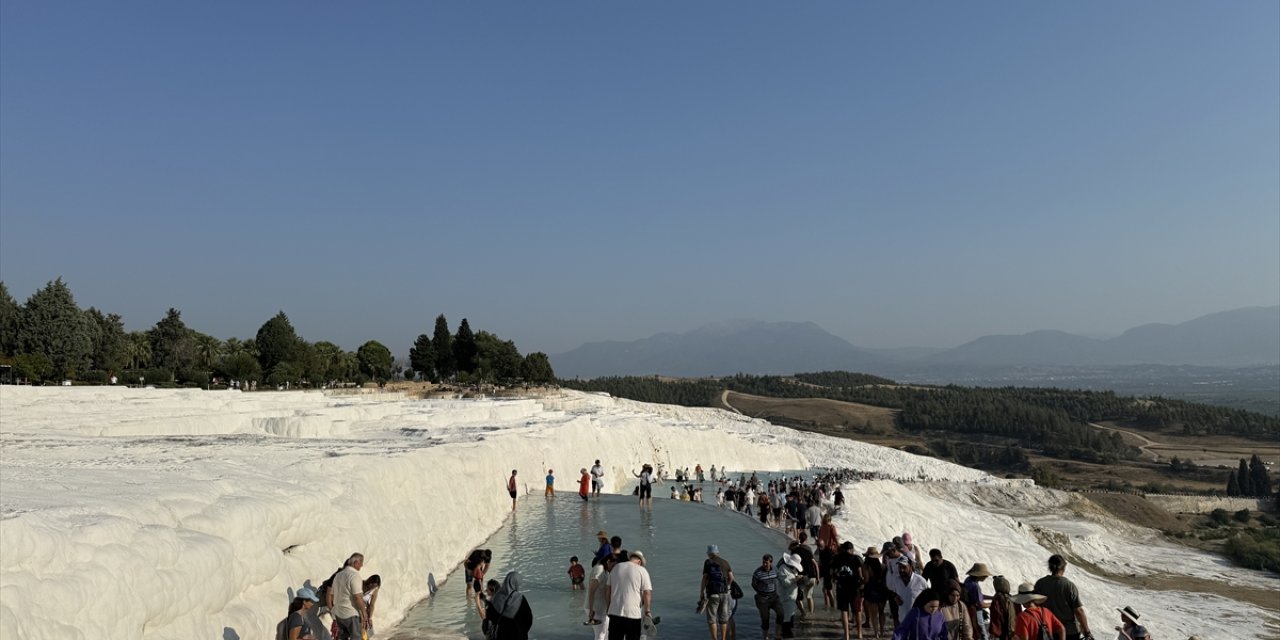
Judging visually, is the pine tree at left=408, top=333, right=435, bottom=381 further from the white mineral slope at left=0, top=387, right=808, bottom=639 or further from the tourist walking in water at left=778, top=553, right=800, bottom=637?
the tourist walking in water at left=778, top=553, right=800, bottom=637

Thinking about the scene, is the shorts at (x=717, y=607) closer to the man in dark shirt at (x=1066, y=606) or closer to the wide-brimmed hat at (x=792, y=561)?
the wide-brimmed hat at (x=792, y=561)

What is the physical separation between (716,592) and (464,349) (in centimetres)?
8596

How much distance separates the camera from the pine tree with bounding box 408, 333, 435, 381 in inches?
3664

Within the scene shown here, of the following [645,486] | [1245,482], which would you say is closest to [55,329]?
[645,486]

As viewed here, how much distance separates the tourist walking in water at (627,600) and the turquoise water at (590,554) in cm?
210

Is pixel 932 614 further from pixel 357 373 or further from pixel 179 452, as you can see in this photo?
pixel 357 373

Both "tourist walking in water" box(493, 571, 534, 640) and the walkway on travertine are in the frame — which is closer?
"tourist walking in water" box(493, 571, 534, 640)

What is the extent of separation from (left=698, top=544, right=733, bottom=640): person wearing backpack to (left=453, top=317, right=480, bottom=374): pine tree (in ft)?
277

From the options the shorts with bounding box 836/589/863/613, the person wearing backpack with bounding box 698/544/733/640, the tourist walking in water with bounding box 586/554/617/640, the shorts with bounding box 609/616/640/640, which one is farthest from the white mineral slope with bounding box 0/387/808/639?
the shorts with bounding box 836/589/863/613

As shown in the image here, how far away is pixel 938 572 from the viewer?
351 inches

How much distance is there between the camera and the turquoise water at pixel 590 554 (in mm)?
10938

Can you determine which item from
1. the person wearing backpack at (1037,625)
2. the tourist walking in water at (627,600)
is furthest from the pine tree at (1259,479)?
the tourist walking in water at (627,600)

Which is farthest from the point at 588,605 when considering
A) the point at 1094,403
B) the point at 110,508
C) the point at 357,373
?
the point at 1094,403

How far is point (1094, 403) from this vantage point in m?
129
